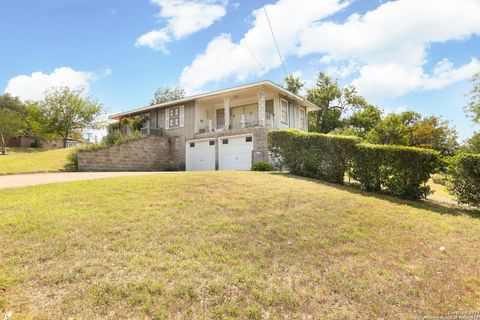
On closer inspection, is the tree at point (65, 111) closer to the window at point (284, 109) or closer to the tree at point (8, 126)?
the tree at point (8, 126)

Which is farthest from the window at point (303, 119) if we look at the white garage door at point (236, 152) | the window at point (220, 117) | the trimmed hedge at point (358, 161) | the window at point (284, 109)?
the trimmed hedge at point (358, 161)

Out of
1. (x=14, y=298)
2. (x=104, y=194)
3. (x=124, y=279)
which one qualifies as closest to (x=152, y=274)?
(x=124, y=279)

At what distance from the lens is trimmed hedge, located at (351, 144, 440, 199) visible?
32.7ft

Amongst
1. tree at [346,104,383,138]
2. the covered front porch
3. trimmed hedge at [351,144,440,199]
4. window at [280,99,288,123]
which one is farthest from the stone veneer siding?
tree at [346,104,383,138]

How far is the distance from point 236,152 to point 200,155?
3.09 m

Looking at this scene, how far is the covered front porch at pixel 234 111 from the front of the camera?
19.2m

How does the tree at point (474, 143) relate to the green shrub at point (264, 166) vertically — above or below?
above

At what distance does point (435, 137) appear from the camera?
3288cm

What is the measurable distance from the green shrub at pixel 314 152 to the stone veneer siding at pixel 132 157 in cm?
1097

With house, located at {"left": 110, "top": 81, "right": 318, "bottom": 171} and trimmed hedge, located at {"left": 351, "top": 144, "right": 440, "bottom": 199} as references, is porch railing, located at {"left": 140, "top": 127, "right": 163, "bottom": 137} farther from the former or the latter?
trimmed hedge, located at {"left": 351, "top": 144, "right": 440, "bottom": 199}

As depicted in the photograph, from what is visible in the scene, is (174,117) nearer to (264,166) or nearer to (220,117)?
(220,117)

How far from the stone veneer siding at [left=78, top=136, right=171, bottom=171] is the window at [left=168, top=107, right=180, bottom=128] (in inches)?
47.3

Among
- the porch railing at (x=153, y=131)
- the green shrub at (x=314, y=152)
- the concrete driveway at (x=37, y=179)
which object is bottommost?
the concrete driveway at (x=37, y=179)

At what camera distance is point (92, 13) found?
31.7ft
